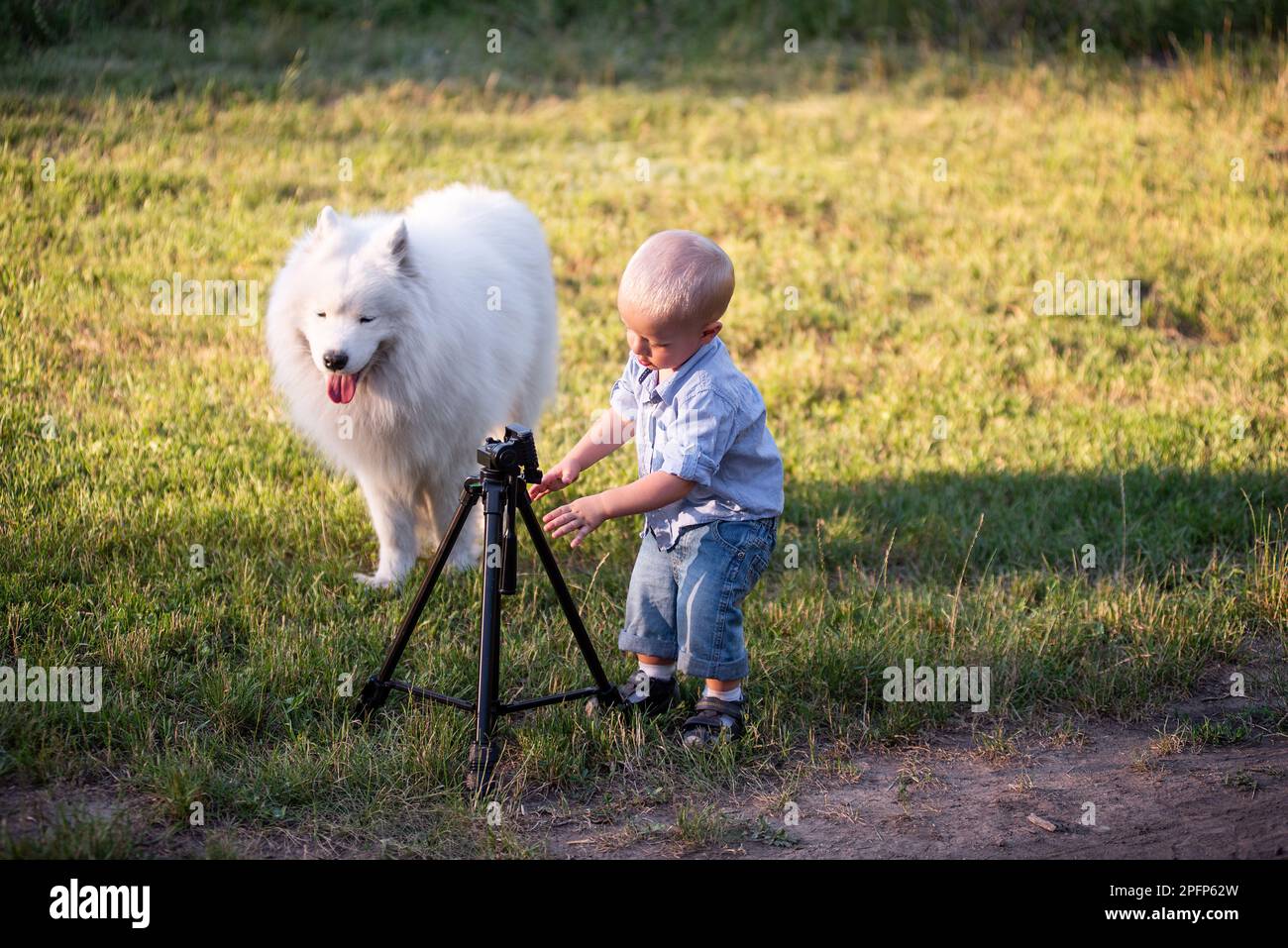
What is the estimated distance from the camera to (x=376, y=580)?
17.2 feet

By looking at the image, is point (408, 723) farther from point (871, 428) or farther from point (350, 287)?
point (871, 428)

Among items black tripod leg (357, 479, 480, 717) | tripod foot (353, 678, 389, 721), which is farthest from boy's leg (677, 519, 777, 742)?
tripod foot (353, 678, 389, 721)

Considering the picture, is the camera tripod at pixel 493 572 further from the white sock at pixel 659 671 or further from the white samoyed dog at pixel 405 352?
the white samoyed dog at pixel 405 352

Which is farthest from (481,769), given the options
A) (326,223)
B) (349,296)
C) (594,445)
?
(326,223)

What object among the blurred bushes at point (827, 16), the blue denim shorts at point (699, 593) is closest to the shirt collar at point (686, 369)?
the blue denim shorts at point (699, 593)

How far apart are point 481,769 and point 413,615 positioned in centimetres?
54

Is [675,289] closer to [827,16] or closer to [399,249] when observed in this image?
[399,249]

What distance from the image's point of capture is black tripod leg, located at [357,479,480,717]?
144 inches

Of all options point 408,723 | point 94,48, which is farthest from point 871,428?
point 94,48

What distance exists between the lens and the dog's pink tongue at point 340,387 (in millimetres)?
4664

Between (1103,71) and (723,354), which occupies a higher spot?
(1103,71)

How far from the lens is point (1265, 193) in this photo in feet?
32.8

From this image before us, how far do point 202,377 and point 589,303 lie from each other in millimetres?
2773

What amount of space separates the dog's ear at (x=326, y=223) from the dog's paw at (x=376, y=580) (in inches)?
59.1
